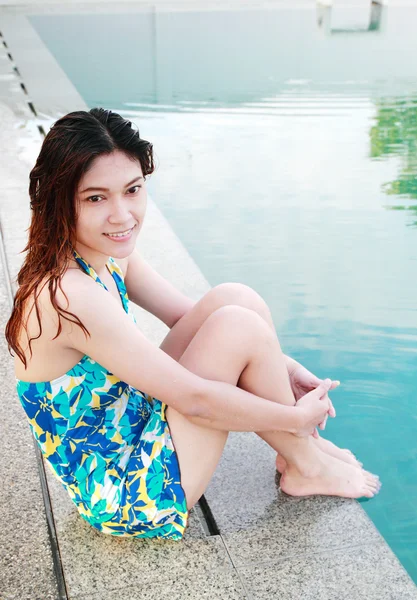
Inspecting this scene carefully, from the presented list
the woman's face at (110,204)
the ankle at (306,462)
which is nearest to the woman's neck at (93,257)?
the woman's face at (110,204)

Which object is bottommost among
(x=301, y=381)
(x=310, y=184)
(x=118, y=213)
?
(x=310, y=184)

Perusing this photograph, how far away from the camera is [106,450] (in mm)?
2412

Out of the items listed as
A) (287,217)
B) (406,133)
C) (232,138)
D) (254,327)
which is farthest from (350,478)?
(406,133)

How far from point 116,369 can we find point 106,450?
320mm

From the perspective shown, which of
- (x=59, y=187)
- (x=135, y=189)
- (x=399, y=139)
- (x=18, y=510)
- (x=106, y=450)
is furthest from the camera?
(x=399, y=139)

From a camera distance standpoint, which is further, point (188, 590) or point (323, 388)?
point (323, 388)

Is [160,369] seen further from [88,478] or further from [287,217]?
[287,217]

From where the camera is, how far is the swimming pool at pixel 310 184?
156 inches

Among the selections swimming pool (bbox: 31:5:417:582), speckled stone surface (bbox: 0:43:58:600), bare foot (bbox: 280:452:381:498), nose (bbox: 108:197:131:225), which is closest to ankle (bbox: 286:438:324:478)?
bare foot (bbox: 280:452:381:498)

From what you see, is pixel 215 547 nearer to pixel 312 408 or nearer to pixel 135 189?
pixel 312 408

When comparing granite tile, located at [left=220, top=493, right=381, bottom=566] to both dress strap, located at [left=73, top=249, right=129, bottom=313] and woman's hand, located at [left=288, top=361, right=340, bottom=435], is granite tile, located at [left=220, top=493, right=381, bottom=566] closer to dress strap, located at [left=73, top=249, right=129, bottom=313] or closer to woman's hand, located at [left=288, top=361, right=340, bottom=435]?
woman's hand, located at [left=288, top=361, right=340, bottom=435]

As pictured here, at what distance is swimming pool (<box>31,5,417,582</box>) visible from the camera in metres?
3.97

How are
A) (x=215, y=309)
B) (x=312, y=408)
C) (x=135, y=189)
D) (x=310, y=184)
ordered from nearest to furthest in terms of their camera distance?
(x=135, y=189), (x=312, y=408), (x=215, y=309), (x=310, y=184)

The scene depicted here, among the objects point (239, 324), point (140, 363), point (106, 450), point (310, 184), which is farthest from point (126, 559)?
point (310, 184)
